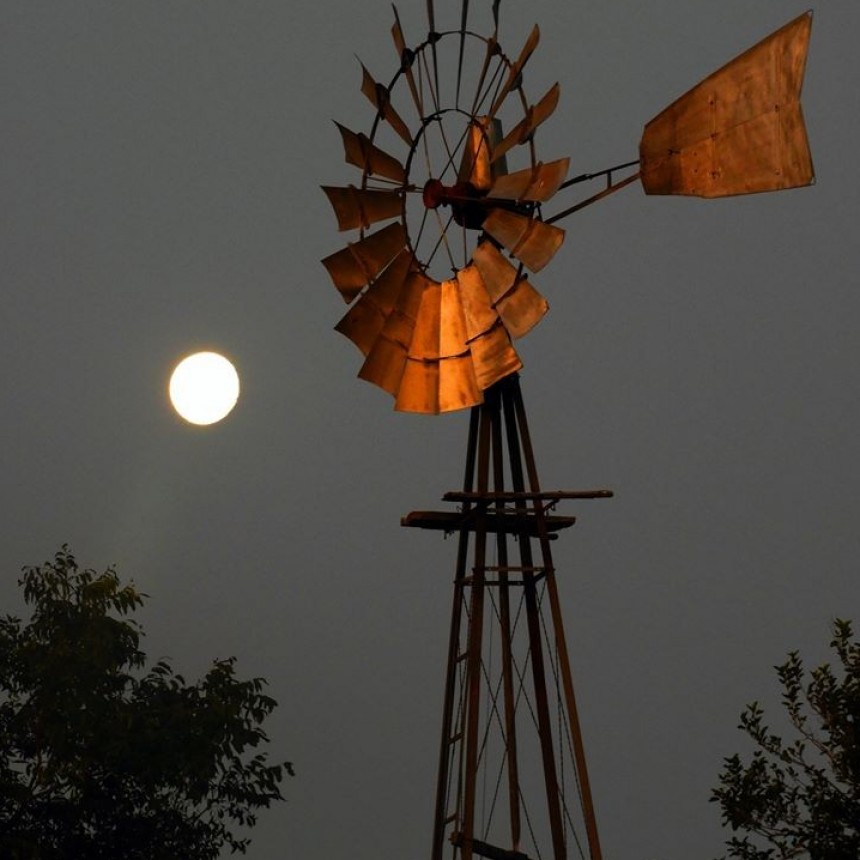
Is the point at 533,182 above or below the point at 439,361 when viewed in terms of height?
above

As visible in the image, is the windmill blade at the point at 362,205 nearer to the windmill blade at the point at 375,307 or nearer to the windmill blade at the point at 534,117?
the windmill blade at the point at 375,307

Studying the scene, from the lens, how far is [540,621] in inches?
346

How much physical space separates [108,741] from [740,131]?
7872 millimetres

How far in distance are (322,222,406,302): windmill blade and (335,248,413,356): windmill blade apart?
1.8 inches

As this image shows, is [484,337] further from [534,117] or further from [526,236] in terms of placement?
[534,117]

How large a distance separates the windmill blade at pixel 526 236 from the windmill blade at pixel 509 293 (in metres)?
0.09

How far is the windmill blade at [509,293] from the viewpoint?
819 centimetres

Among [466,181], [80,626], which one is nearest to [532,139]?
[466,181]

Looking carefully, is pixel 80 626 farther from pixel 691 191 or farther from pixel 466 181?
pixel 691 191

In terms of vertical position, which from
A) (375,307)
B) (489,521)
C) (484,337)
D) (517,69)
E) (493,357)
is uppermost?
(517,69)

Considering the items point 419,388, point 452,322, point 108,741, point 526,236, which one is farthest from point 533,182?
point 108,741

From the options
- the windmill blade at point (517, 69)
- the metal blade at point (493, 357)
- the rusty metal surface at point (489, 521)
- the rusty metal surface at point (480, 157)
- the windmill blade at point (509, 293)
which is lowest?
the rusty metal surface at point (489, 521)

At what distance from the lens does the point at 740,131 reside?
25.9 feet

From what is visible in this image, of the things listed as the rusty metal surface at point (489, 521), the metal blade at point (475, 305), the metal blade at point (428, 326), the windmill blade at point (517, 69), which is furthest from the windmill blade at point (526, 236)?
the rusty metal surface at point (489, 521)
